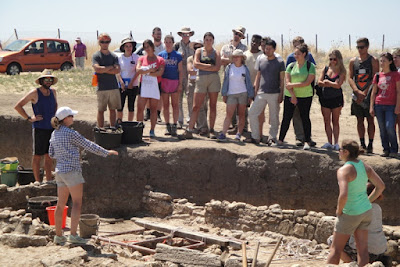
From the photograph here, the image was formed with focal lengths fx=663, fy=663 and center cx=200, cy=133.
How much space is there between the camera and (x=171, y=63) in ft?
41.2

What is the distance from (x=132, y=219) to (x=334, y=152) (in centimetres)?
372

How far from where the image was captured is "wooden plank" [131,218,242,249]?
9.70 metres

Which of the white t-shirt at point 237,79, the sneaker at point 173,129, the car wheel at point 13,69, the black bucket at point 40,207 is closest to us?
the black bucket at point 40,207

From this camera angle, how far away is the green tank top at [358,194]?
294 inches

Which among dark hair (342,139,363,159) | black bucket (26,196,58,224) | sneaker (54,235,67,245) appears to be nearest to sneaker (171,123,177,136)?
black bucket (26,196,58,224)

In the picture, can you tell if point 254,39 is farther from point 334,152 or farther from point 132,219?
point 132,219

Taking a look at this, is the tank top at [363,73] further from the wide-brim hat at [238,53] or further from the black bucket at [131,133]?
the black bucket at [131,133]

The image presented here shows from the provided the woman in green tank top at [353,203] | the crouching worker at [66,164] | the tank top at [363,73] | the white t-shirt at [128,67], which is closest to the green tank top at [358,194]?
the woman in green tank top at [353,203]

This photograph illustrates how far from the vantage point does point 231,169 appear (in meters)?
11.8

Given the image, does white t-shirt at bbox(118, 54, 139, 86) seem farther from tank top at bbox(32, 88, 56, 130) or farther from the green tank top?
the green tank top

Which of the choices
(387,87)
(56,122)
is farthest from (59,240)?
(387,87)

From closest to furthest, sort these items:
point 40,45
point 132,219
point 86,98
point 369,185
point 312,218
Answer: point 369,185 < point 312,218 < point 132,219 < point 86,98 < point 40,45

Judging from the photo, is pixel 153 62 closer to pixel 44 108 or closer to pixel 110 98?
pixel 110 98

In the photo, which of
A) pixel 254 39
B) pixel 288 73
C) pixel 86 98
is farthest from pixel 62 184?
pixel 86 98
